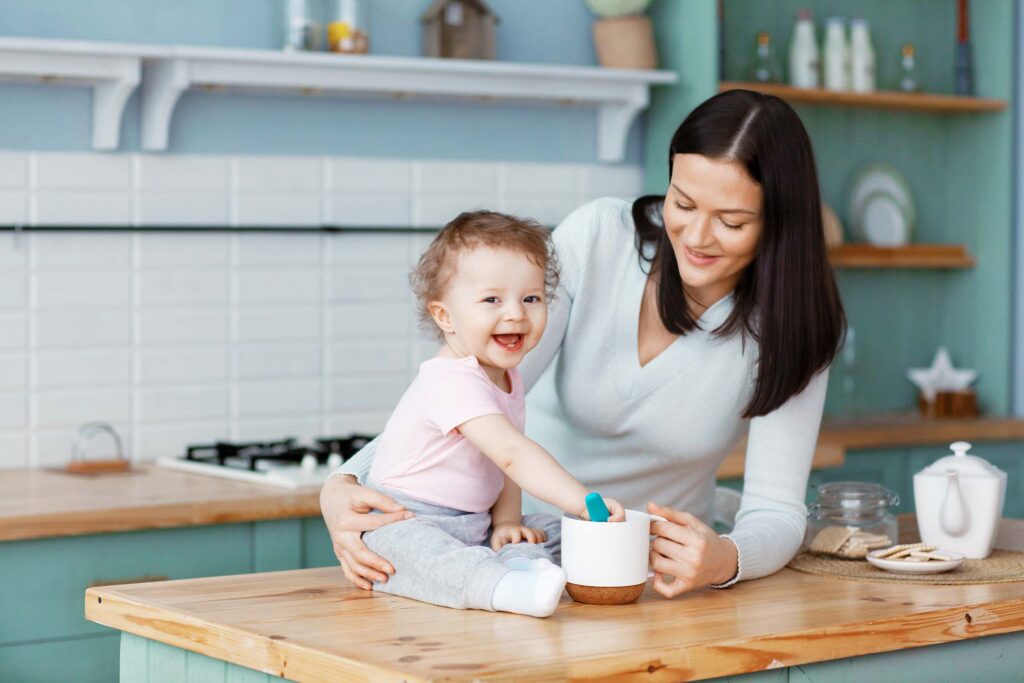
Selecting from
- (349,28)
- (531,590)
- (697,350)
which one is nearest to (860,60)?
(349,28)

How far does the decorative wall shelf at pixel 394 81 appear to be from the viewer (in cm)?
335

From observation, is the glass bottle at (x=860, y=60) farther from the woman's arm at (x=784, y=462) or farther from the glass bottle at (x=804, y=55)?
Answer: the woman's arm at (x=784, y=462)

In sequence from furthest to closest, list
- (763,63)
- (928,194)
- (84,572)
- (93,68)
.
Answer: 1. (928,194)
2. (763,63)
3. (93,68)
4. (84,572)

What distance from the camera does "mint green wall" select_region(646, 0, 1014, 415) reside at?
452cm

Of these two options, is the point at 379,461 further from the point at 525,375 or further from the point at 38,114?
the point at 38,114

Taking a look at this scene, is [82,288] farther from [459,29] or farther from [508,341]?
[508,341]

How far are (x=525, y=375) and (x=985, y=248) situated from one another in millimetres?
2978

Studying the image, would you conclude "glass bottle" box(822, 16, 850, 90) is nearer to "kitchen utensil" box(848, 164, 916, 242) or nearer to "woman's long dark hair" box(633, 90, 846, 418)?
"kitchen utensil" box(848, 164, 916, 242)

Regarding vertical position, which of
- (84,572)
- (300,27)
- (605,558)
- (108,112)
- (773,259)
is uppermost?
(300,27)

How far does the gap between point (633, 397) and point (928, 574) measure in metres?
0.51

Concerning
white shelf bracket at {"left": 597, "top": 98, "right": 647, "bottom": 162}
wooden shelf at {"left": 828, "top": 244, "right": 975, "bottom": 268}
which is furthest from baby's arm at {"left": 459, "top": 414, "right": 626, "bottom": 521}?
wooden shelf at {"left": 828, "top": 244, "right": 975, "bottom": 268}

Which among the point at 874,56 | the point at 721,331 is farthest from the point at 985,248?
the point at 721,331

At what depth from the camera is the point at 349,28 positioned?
139 inches

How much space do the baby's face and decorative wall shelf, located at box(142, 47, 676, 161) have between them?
1.81 meters
